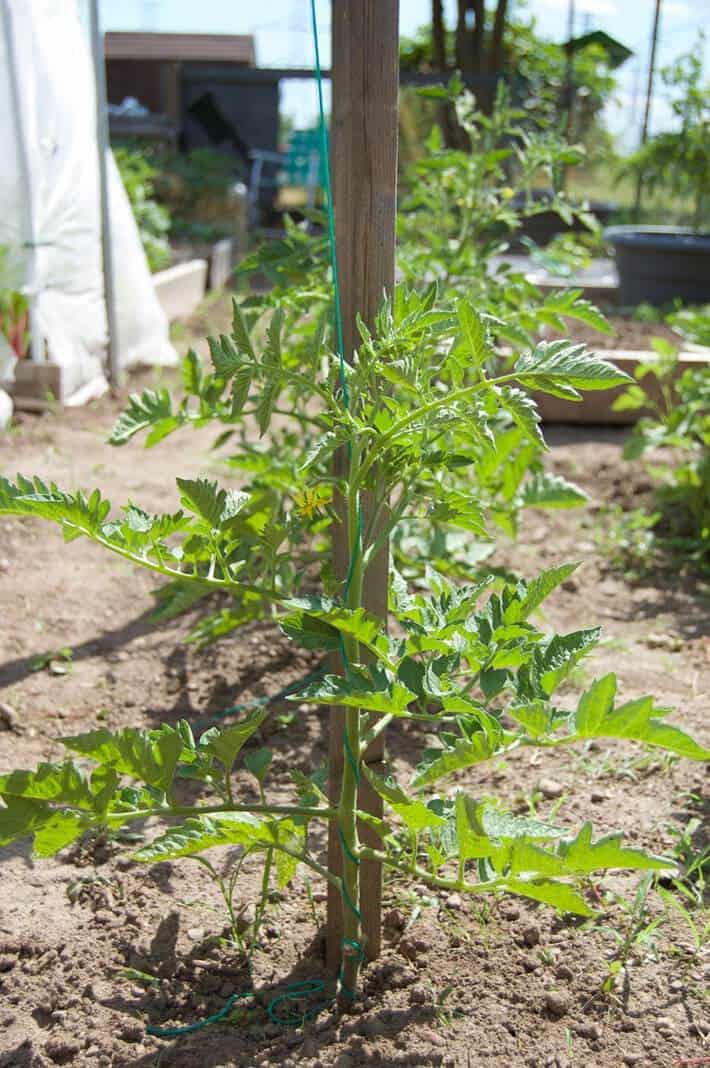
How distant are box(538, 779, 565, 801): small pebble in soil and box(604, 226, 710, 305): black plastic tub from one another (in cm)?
536

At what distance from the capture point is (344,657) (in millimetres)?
1406

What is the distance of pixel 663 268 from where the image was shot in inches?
276

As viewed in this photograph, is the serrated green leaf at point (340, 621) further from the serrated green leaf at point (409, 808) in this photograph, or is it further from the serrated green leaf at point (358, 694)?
the serrated green leaf at point (409, 808)

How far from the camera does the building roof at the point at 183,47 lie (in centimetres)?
1625

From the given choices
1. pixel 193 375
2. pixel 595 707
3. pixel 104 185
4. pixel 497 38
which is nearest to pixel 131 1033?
Answer: pixel 595 707

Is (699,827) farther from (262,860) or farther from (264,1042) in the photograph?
(264,1042)

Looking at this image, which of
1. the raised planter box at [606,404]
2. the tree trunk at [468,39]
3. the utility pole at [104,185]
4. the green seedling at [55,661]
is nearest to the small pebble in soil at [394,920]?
the green seedling at [55,661]

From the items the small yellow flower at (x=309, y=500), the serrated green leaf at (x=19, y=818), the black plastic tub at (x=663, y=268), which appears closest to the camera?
the serrated green leaf at (x=19, y=818)

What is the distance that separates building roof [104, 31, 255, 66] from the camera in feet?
53.3

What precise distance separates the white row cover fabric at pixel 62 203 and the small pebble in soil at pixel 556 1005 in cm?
410

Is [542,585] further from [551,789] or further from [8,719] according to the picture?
[8,719]

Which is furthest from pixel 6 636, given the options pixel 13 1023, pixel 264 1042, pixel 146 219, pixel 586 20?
pixel 586 20

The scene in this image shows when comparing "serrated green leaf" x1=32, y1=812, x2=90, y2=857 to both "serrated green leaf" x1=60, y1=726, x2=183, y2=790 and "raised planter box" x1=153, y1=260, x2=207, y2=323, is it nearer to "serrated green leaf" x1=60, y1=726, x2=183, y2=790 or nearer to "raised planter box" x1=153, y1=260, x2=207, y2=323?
"serrated green leaf" x1=60, y1=726, x2=183, y2=790

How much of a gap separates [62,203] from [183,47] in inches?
541
